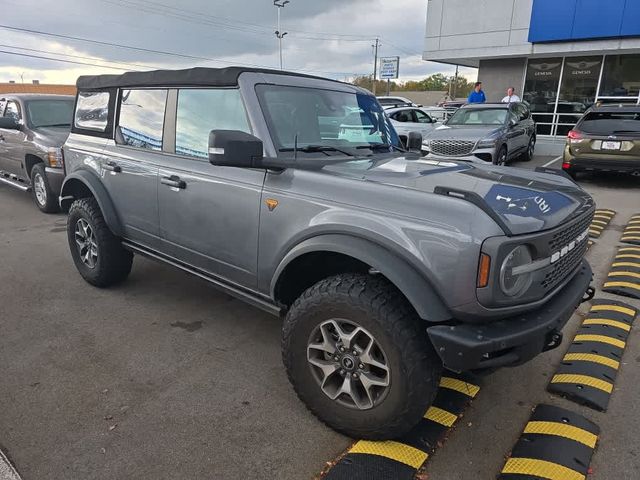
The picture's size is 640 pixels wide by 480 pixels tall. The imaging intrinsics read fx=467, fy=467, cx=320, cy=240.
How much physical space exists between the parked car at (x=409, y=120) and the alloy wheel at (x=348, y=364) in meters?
11.5

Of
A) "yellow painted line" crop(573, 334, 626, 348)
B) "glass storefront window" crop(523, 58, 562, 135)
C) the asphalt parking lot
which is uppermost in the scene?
"glass storefront window" crop(523, 58, 562, 135)

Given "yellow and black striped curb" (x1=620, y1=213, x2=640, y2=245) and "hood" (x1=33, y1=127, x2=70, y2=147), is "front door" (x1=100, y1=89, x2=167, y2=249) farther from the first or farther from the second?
"yellow and black striped curb" (x1=620, y1=213, x2=640, y2=245)

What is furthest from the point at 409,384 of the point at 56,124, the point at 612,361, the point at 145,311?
the point at 56,124

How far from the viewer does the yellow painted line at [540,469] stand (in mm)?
Result: 2281

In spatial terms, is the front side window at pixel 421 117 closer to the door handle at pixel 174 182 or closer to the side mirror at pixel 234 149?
the door handle at pixel 174 182

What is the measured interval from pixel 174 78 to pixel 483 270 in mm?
2689

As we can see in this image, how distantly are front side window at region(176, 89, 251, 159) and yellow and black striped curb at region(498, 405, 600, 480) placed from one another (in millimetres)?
2405

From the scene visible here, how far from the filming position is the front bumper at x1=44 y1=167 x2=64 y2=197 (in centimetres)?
717

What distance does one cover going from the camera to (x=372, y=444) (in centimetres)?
250

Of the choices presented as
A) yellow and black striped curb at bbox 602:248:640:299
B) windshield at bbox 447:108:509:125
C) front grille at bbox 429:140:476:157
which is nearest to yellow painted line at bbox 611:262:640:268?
yellow and black striped curb at bbox 602:248:640:299

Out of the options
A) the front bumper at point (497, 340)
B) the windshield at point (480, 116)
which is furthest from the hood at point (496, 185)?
the windshield at point (480, 116)

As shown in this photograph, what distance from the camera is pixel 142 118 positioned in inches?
151

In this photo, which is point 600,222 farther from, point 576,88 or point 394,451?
point 576,88

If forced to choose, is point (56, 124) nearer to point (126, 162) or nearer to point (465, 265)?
point (126, 162)
